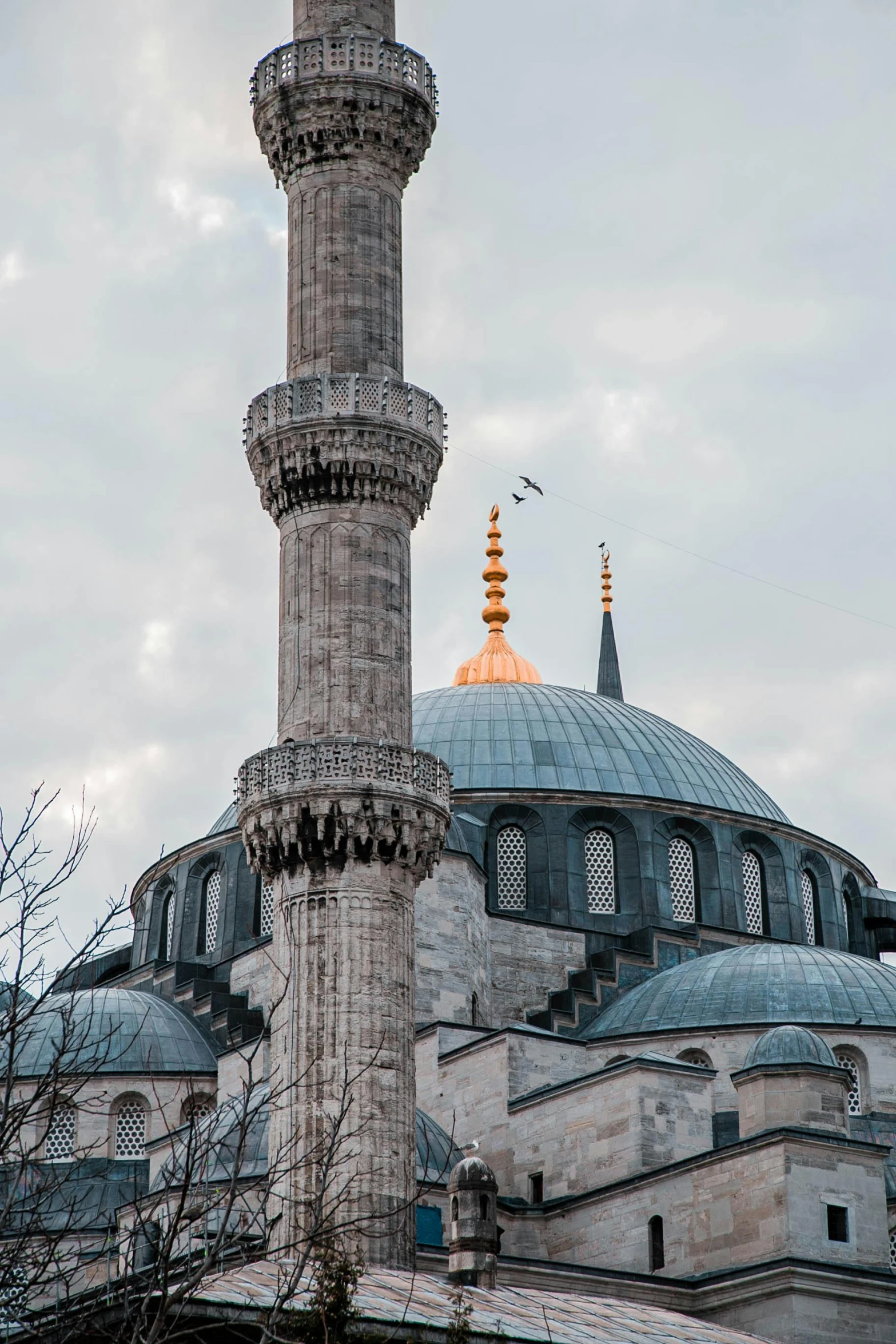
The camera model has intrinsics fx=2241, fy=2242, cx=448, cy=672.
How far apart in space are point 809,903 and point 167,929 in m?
9.34

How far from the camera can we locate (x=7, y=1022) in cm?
1100

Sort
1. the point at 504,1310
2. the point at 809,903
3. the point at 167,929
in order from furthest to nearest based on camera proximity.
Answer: the point at 809,903 < the point at 167,929 < the point at 504,1310

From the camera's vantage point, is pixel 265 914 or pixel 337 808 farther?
pixel 265 914

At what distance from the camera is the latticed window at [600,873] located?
30.6m

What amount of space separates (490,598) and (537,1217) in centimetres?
1711

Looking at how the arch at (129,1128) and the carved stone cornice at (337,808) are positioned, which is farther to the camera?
the arch at (129,1128)

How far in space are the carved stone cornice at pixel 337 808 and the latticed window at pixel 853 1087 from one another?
833 centimetres

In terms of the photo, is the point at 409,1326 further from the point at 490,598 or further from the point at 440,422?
the point at 490,598

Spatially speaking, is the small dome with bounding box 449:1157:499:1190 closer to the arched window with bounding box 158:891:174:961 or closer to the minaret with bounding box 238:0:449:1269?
the minaret with bounding box 238:0:449:1269

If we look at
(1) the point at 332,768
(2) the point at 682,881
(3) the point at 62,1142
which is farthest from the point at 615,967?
(1) the point at 332,768

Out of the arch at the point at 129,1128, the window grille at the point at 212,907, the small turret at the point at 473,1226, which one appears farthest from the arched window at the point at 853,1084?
the window grille at the point at 212,907

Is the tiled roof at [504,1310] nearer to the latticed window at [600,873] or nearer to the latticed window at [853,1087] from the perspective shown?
the latticed window at [853,1087]

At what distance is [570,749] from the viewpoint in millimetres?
32812

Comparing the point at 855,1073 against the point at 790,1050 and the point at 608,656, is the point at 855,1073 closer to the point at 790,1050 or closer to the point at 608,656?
the point at 790,1050
